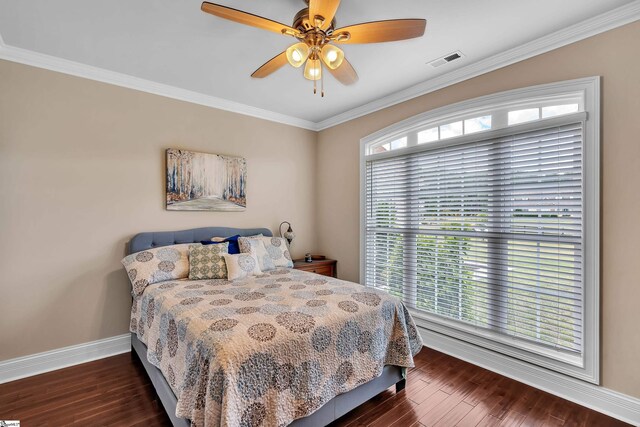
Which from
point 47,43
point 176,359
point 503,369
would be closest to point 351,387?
point 176,359

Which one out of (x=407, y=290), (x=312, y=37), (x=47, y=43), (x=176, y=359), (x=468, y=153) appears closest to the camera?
(x=176, y=359)

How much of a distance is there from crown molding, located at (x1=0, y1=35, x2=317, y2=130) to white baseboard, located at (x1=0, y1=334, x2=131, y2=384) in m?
2.57

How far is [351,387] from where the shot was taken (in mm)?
1882

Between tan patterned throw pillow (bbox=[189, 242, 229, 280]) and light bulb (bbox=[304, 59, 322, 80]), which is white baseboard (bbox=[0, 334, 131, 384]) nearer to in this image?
tan patterned throw pillow (bbox=[189, 242, 229, 280])

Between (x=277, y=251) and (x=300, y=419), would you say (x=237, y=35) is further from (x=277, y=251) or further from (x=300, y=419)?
(x=300, y=419)

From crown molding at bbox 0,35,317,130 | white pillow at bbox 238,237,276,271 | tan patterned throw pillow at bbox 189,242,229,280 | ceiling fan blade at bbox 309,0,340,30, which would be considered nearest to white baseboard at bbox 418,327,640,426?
white pillow at bbox 238,237,276,271

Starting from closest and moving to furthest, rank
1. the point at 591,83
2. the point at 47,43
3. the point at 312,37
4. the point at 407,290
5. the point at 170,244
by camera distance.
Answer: the point at 312,37
the point at 591,83
the point at 47,43
the point at 170,244
the point at 407,290

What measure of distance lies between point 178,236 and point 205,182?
2.30 ft

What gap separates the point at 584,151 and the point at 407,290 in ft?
6.78

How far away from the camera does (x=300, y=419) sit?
1.67 meters

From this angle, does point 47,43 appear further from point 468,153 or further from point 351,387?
point 468,153

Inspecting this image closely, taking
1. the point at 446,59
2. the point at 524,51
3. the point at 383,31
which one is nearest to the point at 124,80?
the point at 383,31

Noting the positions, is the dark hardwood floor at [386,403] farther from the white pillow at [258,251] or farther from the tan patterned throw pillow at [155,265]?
the white pillow at [258,251]

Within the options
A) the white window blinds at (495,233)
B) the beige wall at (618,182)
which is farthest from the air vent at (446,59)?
the white window blinds at (495,233)
